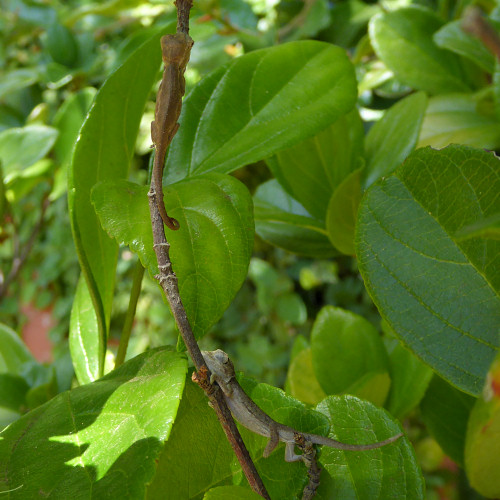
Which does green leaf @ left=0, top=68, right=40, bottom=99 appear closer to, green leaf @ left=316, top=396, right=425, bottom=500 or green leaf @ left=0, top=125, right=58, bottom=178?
green leaf @ left=0, top=125, right=58, bottom=178

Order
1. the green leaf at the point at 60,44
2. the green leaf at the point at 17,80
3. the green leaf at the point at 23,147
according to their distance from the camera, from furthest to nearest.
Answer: the green leaf at the point at 60,44 < the green leaf at the point at 17,80 < the green leaf at the point at 23,147

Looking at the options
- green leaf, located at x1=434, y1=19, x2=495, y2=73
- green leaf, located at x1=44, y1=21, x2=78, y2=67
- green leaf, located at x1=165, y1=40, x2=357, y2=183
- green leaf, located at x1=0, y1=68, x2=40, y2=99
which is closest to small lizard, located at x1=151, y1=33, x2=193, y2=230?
green leaf, located at x1=165, y1=40, x2=357, y2=183

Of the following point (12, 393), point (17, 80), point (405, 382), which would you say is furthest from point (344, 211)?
point (17, 80)

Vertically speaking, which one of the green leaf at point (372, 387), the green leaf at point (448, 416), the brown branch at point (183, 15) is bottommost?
the green leaf at point (448, 416)

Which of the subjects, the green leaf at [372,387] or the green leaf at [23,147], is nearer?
the green leaf at [372,387]

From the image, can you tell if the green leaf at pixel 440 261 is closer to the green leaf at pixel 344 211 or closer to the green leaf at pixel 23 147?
the green leaf at pixel 344 211

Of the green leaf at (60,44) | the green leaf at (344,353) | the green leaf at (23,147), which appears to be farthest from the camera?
the green leaf at (60,44)

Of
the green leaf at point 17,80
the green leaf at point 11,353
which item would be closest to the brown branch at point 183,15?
the green leaf at point 11,353
